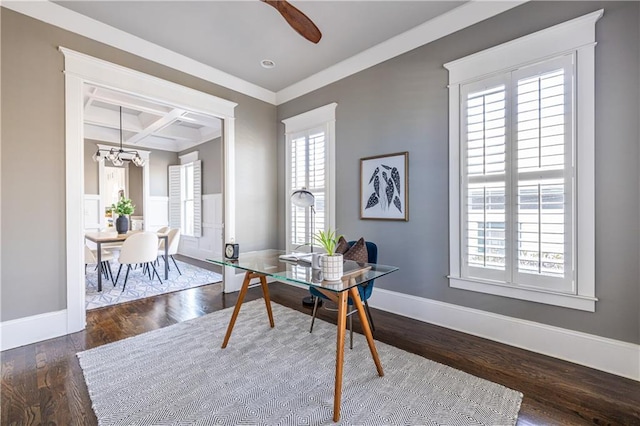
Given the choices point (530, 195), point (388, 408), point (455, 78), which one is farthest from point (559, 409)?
point (455, 78)

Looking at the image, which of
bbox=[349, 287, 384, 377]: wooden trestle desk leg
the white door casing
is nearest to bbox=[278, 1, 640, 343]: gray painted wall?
bbox=[349, 287, 384, 377]: wooden trestle desk leg

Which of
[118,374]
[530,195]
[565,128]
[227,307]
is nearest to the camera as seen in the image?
[118,374]

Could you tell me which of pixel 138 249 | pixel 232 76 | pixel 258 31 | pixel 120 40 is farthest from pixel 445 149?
pixel 138 249

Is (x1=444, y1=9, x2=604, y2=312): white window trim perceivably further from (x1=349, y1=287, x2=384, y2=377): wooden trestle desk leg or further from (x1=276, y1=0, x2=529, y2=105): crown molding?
(x1=349, y1=287, x2=384, y2=377): wooden trestle desk leg

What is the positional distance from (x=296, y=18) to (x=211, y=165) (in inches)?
191

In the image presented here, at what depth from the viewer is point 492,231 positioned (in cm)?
249

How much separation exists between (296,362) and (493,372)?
1.42 meters

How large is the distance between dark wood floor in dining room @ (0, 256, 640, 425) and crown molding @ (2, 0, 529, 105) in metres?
2.88

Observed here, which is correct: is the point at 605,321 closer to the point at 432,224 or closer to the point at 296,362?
the point at 432,224

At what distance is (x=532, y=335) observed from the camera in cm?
231

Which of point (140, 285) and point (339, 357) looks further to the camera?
point (140, 285)

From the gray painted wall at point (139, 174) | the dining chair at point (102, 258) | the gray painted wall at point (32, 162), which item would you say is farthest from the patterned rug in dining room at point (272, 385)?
the gray painted wall at point (139, 174)

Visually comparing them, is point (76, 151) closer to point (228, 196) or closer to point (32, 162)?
point (32, 162)

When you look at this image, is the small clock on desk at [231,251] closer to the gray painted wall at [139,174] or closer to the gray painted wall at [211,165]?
the gray painted wall at [211,165]
